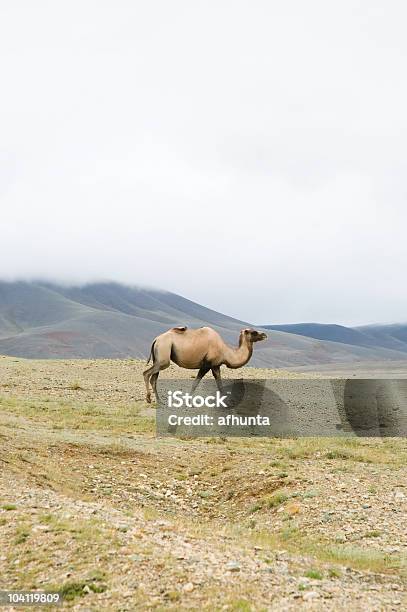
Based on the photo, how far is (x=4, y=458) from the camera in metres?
15.0

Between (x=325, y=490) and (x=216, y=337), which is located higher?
(x=216, y=337)

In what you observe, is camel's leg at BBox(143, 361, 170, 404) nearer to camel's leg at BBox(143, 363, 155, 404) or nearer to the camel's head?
camel's leg at BBox(143, 363, 155, 404)

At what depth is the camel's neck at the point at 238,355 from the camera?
83.6 ft

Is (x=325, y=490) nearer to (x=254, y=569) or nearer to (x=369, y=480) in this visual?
(x=369, y=480)

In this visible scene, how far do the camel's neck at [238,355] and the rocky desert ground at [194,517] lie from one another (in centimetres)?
384

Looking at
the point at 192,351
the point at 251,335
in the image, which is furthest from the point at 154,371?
the point at 251,335

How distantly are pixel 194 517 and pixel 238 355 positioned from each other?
495 inches

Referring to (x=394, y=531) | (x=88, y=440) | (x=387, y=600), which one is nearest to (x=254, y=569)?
(x=387, y=600)

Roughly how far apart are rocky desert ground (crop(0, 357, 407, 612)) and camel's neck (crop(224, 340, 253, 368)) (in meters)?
3.84

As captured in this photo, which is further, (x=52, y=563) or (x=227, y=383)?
(x=227, y=383)

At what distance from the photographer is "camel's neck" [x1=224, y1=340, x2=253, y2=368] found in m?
25.5

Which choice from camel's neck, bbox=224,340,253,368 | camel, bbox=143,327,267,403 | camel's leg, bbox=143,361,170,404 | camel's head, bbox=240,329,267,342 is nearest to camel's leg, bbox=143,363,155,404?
camel's leg, bbox=143,361,170,404

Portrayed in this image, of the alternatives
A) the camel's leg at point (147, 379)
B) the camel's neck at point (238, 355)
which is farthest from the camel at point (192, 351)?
the camel's leg at point (147, 379)

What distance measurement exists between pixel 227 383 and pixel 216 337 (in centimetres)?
478
